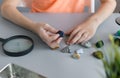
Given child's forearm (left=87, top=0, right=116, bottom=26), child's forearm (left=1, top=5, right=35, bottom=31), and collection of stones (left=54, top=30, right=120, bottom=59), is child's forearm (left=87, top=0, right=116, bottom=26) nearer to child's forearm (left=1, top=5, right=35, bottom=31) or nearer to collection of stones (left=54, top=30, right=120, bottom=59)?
collection of stones (left=54, top=30, right=120, bottom=59)

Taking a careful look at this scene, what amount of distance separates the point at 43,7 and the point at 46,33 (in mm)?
370

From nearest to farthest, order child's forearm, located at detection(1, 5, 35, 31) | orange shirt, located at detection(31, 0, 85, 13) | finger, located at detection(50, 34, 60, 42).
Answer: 1. finger, located at detection(50, 34, 60, 42)
2. child's forearm, located at detection(1, 5, 35, 31)
3. orange shirt, located at detection(31, 0, 85, 13)

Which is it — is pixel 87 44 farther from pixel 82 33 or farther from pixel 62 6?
pixel 62 6

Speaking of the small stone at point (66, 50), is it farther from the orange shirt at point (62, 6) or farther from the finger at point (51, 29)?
the orange shirt at point (62, 6)

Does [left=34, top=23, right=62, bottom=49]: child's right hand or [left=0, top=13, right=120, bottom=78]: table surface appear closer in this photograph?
[left=0, top=13, right=120, bottom=78]: table surface

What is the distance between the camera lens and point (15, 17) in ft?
3.32

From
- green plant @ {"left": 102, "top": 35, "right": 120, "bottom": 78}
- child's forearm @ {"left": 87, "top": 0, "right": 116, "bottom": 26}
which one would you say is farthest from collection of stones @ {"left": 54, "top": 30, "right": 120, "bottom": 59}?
green plant @ {"left": 102, "top": 35, "right": 120, "bottom": 78}

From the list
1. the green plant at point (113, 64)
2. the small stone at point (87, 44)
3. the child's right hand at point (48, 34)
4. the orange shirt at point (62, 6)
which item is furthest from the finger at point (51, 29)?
the green plant at point (113, 64)

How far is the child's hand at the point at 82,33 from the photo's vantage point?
34.7 inches

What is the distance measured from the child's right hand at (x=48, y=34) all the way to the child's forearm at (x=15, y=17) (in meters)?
0.04

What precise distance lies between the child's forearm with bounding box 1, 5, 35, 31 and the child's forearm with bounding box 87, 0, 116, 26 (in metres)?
0.25

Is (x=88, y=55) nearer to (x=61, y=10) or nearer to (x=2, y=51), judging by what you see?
(x=2, y=51)

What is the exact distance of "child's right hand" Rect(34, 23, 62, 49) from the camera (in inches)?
33.8

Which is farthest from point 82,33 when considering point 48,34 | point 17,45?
point 17,45
